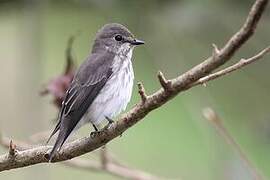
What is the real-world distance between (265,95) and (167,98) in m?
2.40

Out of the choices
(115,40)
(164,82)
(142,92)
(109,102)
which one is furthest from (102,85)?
(164,82)

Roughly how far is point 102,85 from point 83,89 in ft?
0.37

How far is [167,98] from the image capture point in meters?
2.07

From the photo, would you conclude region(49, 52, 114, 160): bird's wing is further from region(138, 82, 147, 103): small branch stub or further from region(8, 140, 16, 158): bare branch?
region(138, 82, 147, 103): small branch stub

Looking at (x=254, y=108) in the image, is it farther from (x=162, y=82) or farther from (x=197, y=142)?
(x=162, y=82)

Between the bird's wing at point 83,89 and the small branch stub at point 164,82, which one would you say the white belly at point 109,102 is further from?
the small branch stub at point 164,82

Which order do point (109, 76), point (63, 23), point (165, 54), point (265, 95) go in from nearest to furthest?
point (109, 76)
point (165, 54)
point (265, 95)
point (63, 23)

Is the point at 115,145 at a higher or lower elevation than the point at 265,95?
lower

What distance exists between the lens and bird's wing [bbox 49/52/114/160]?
2.76m

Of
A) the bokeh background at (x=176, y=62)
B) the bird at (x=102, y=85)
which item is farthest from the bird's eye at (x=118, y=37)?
the bokeh background at (x=176, y=62)

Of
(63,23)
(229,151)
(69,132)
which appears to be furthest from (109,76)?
(63,23)

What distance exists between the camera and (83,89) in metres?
2.93

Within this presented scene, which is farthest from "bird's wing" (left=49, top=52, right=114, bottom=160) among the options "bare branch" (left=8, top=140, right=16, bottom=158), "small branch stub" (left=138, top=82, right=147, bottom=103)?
"small branch stub" (left=138, top=82, right=147, bottom=103)

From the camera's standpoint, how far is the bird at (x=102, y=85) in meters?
2.84
